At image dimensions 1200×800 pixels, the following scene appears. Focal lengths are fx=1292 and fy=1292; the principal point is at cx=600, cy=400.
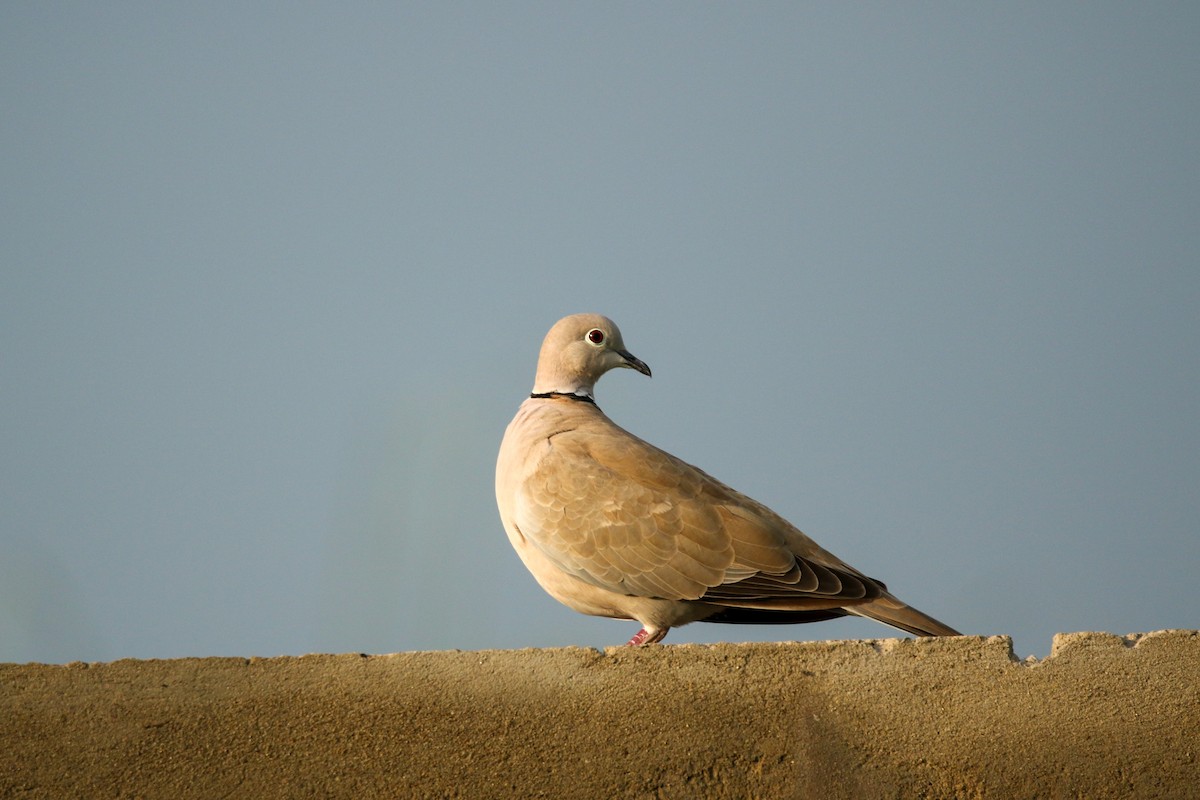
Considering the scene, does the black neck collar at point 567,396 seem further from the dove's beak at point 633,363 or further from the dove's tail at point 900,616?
the dove's tail at point 900,616

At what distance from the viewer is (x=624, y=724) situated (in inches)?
182

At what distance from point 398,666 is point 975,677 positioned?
2108 mm

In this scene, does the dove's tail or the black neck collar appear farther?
the black neck collar

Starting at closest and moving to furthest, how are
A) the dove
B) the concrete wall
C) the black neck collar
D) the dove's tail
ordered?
the concrete wall, the dove's tail, the dove, the black neck collar

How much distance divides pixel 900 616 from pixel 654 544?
3.84 feet

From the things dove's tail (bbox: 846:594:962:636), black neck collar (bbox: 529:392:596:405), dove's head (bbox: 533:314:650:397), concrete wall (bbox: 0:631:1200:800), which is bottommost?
concrete wall (bbox: 0:631:1200:800)

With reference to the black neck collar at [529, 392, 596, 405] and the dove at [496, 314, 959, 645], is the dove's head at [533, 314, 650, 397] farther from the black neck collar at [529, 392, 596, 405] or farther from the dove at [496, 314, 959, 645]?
the dove at [496, 314, 959, 645]

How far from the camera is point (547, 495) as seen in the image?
20.6 feet

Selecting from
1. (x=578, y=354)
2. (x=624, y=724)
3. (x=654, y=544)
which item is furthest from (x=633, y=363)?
(x=624, y=724)

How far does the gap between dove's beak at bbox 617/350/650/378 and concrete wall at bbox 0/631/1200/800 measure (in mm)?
2867

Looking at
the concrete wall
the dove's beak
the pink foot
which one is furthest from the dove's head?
the concrete wall

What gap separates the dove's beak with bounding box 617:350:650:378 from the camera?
7414 mm

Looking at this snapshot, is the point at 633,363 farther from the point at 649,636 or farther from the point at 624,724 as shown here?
the point at 624,724

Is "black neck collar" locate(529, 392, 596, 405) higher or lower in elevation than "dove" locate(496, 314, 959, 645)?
higher
